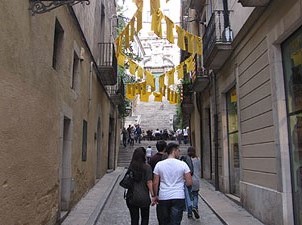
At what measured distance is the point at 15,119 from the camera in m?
4.91

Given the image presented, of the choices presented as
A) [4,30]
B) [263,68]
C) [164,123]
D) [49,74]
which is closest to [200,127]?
[263,68]

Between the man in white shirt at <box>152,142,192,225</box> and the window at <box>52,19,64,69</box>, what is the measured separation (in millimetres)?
3680

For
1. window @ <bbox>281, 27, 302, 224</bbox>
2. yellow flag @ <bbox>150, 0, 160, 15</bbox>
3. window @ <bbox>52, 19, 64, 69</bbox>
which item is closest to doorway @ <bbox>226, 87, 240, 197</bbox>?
yellow flag @ <bbox>150, 0, 160, 15</bbox>

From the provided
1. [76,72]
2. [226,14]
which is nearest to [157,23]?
[226,14]

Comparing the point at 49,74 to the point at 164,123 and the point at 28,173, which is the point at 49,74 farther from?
the point at 164,123

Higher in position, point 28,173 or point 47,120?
point 47,120

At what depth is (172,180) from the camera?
538 centimetres

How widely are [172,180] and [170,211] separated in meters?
0.49

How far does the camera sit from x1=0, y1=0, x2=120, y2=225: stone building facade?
467 cm

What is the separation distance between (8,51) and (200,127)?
44.9 feet

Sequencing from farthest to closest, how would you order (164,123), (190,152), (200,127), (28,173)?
1. (164,123)
2. (200,127)
3. (190,152)
4. (28,173)

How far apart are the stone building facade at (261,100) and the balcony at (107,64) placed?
12.9ft

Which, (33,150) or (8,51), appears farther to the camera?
(33,150)

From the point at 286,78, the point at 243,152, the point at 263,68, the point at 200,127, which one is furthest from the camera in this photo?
the point at 200,127
